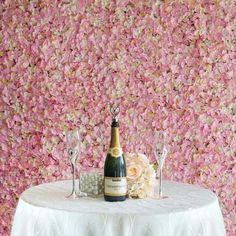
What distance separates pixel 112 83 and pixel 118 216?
1.25 m

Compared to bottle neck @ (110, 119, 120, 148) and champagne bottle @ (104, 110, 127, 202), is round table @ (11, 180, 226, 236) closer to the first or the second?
champagne bottle @ (104, 110, 127, 202)

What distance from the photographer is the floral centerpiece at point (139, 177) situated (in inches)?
83.3

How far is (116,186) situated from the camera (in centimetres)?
205

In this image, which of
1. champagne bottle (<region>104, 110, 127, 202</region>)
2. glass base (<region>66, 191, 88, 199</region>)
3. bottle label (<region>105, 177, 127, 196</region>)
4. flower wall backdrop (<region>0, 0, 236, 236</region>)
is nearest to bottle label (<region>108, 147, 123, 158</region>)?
champagne bottle (<region>104, 110, 127, 202</region>)

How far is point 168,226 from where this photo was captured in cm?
189

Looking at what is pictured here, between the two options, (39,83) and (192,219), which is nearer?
(192,219)

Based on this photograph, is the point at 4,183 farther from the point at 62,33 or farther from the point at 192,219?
the point at 192,219

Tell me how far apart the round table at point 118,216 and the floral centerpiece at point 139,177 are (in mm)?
39

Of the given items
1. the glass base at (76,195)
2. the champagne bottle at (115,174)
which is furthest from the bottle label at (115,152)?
the glass base at (76,195)

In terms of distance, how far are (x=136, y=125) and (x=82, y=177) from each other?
841 mm

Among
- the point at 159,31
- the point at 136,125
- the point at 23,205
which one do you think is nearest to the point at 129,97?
the point at 136,125

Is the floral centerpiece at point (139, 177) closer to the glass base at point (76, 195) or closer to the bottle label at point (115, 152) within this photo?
the bottle label at point (115, 152)

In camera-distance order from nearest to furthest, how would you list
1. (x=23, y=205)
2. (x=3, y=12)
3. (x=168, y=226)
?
(x=168, y=226) → (x=23, y=205) → (x=3, y=12)

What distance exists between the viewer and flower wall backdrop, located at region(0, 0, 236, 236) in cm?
296
